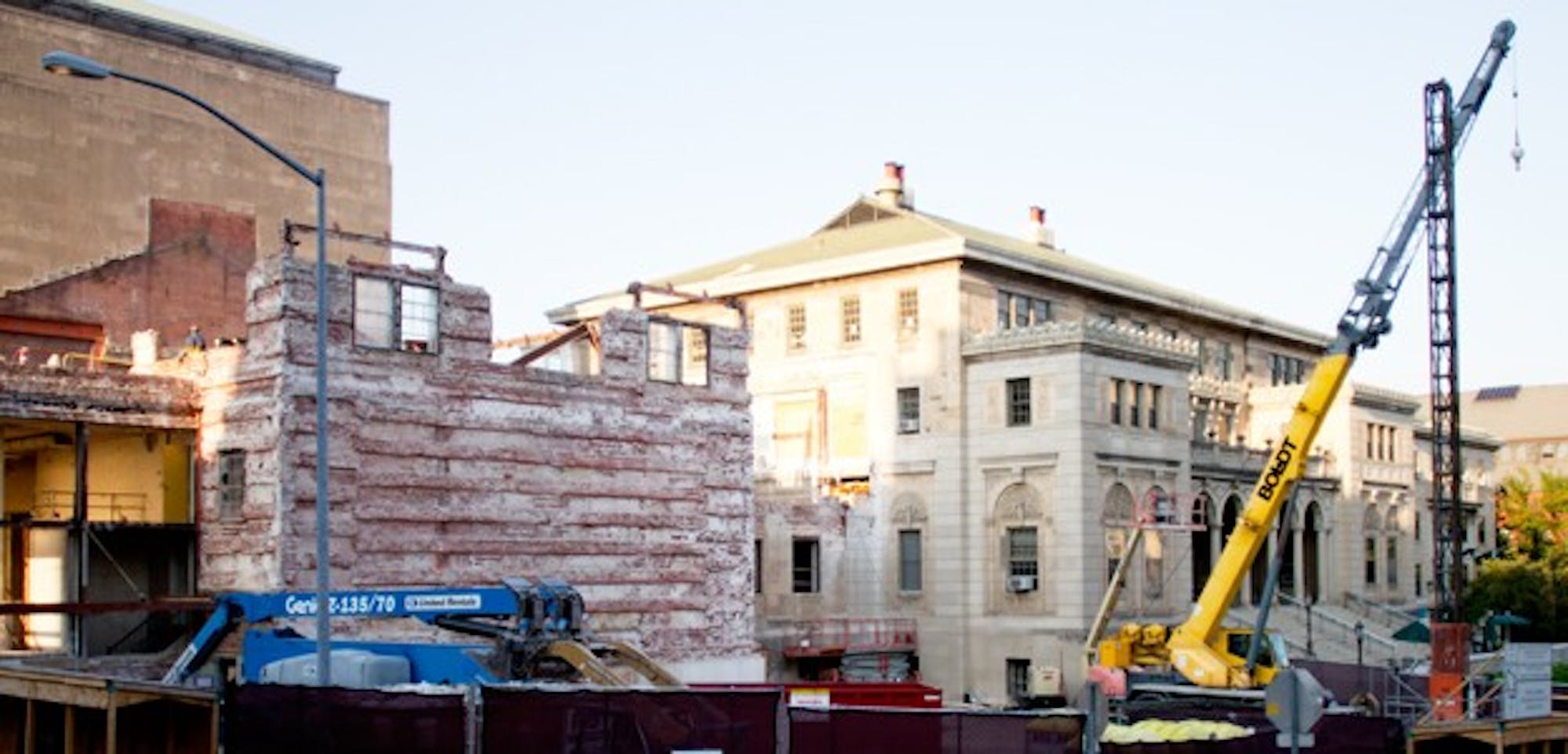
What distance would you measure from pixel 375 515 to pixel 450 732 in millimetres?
17477

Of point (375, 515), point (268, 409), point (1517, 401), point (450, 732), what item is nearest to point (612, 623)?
point (375, 515)

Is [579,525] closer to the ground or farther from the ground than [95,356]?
closer to the ground

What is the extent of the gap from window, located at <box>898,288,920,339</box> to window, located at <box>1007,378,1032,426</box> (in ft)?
13.0

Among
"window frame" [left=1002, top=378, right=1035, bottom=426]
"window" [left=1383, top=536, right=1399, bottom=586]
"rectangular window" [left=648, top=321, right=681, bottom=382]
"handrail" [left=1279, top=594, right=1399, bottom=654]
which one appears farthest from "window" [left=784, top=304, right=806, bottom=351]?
"window" [left=1383, top=536, right=1399, bottom=586]

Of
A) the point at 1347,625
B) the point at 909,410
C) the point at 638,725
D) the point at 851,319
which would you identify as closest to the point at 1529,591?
the point at 1347,625

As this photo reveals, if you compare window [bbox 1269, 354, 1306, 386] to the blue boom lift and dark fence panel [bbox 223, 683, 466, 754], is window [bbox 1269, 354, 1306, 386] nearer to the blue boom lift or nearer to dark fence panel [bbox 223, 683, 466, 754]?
the blue boom lift

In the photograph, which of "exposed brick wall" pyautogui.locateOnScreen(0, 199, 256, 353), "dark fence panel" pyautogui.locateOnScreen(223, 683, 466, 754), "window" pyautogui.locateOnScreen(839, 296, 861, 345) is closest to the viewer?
"dark fence panel" pyautogui.locateOnScreen(223, 683, 466, 754)

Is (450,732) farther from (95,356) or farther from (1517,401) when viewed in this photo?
(1517,401)

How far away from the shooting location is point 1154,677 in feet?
130

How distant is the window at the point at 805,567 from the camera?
55.8 meters

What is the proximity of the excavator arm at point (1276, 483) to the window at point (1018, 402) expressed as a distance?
1342 cm

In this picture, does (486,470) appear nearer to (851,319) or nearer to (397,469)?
(397,469)

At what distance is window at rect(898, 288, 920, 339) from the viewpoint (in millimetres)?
57031

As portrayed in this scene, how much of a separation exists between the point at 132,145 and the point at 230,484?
21.1m
